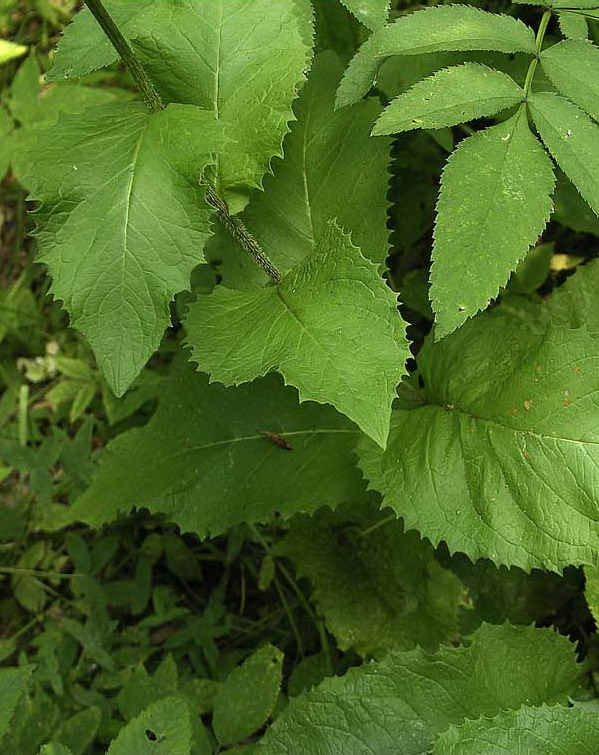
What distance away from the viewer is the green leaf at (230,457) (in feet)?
7.36

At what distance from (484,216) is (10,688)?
5.63 ft

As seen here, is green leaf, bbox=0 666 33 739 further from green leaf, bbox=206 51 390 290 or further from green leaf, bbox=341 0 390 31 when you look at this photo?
green leaf, bbox=341 0 390 31

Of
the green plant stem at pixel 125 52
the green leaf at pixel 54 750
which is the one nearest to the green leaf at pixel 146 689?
the green leaf at pixel 54 750

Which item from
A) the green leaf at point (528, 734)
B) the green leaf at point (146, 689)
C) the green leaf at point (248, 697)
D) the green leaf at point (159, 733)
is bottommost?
the green leaf at point (146, 689)

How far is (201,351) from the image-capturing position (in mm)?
1752

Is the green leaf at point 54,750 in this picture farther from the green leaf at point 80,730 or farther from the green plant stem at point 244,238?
the green plant stem at point 244,238

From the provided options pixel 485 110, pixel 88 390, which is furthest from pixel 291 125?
pixel 88 390

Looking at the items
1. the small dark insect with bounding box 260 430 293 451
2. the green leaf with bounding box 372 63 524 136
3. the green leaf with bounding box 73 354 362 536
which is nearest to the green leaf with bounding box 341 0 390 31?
the green leaf with bounding box 372 63 524 136

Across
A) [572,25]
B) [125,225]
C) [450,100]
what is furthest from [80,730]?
[572,25]

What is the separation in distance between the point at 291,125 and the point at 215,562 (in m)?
1.76

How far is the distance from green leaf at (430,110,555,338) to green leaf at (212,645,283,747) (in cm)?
139

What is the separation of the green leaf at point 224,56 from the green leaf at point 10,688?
1419mm

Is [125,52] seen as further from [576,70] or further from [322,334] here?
[576,70]

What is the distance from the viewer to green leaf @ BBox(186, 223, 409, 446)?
151cm
